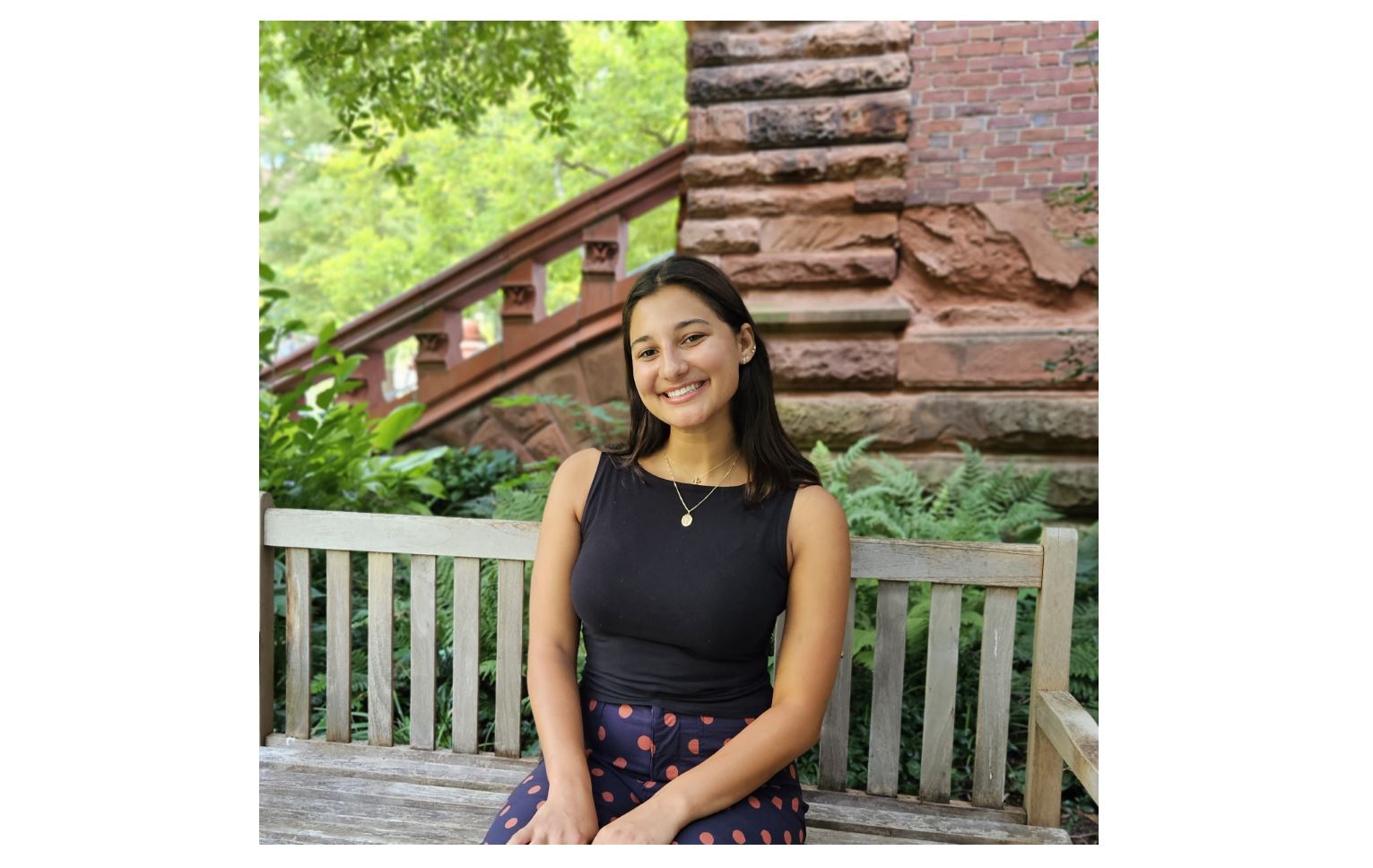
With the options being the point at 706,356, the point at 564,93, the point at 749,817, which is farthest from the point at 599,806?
the point at 564,93

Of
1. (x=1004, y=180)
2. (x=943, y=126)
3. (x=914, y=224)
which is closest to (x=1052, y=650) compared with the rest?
(x=914, y=224)

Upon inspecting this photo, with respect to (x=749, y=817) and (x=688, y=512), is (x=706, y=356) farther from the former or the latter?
(x=749, y=817)

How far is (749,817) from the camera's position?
5.51 ft

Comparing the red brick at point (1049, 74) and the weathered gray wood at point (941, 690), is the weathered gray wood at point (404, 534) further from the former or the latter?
the red brick at point (1049, 74)

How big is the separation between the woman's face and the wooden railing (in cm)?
376

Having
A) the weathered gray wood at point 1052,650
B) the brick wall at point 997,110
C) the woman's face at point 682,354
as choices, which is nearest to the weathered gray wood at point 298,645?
the woman's face at point 682,354

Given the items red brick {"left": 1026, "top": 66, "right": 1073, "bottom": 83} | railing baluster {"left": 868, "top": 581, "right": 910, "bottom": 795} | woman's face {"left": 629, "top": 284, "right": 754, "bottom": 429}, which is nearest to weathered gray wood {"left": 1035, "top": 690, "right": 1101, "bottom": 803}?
railing baluster {"left": 868, "top": 581, "right": 910, "bottom": 795}

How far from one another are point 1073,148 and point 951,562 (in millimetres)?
3251

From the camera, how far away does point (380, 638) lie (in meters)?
2.49

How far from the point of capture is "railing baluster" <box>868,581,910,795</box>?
2.31 m

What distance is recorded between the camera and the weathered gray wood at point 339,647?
253cm

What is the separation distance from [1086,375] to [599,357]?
2810 millimetres

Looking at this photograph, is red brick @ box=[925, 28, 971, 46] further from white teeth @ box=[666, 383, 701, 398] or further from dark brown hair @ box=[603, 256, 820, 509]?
white teeth @ box=[666, 383, 701, 398]

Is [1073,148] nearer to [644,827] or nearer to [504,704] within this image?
[504,704]
